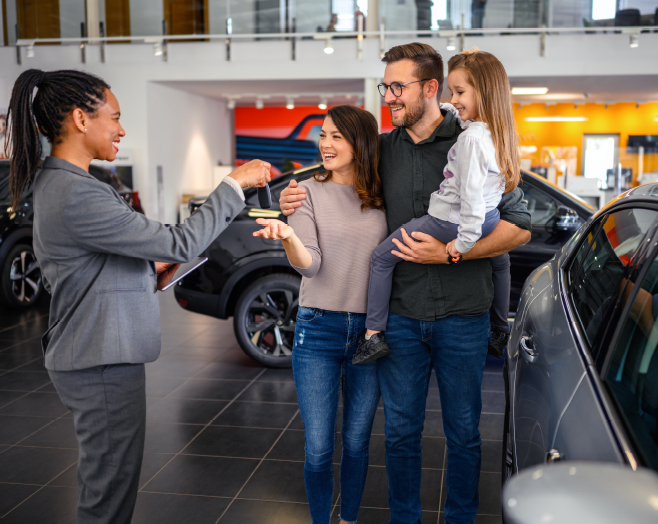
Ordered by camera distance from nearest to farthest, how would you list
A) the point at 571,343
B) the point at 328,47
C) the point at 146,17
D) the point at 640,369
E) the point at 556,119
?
A: the point at 640,369 → the point at 571,343 → the point at 328,47 → the point at 146,17 → the point at 556,119

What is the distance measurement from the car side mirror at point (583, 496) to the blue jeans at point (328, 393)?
4.44ft

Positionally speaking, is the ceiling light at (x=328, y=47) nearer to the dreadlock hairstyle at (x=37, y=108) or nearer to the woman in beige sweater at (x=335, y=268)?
the woman in beige sweater at (x=335, y=268)

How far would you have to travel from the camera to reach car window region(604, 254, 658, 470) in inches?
45.0

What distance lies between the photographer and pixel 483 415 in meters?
3.75

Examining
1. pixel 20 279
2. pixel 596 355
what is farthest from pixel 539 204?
pixel 20 279

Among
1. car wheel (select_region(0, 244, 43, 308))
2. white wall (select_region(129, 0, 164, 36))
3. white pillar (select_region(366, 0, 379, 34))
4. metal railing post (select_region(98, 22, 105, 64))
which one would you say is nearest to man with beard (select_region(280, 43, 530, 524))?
car wheel (select_region(0, 244, 43, 308))

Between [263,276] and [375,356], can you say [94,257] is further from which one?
[263,276]

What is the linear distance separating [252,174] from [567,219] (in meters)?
3.17

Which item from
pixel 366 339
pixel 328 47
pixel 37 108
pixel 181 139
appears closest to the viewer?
pixel 37 108

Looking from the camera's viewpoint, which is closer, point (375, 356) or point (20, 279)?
point (375, 356)

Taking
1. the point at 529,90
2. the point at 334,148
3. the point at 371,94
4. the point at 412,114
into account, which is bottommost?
the point at 334,148

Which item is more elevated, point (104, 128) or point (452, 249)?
point (104, 128)

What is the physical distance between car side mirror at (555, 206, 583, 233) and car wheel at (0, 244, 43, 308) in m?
5.08

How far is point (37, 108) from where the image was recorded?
68.2 inches
